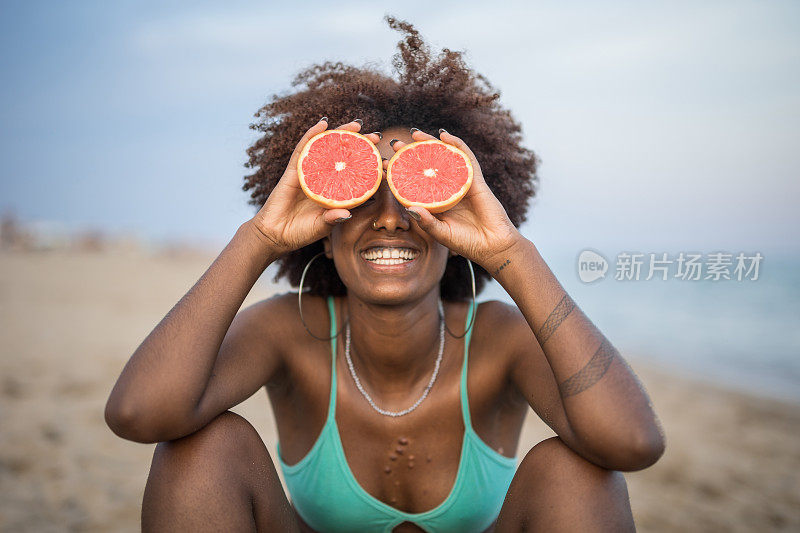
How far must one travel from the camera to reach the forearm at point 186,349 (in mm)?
2559

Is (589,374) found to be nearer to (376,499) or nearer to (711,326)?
(376,499)

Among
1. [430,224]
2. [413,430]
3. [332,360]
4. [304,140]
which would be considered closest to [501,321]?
[413,430]

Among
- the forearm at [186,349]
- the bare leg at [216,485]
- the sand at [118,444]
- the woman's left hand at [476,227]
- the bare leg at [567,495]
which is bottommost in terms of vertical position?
the sand at [118,444]

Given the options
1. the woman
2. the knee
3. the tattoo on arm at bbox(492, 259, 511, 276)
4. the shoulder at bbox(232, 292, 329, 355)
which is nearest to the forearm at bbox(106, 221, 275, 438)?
the woman

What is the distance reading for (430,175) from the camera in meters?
2.78

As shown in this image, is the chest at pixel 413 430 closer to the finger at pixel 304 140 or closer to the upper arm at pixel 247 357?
the upper arm at pixel 247 357

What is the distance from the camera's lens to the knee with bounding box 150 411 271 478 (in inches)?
103

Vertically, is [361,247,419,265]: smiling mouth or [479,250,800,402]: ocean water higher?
[361,247,419,265]: smiling mouth

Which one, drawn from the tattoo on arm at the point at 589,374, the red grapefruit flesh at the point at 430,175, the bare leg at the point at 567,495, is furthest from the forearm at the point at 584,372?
the red grapefruit flesh at the point at 430,175

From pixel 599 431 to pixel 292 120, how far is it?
247 cm

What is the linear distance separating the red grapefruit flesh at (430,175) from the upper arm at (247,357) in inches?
42.0

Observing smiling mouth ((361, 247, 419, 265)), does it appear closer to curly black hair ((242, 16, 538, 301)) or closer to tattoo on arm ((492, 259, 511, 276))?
tattoo on arm ((492, 259, 511, 276))

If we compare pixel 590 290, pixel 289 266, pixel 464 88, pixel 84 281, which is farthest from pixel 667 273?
pixel 590 290

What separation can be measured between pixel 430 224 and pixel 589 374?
98 cm
